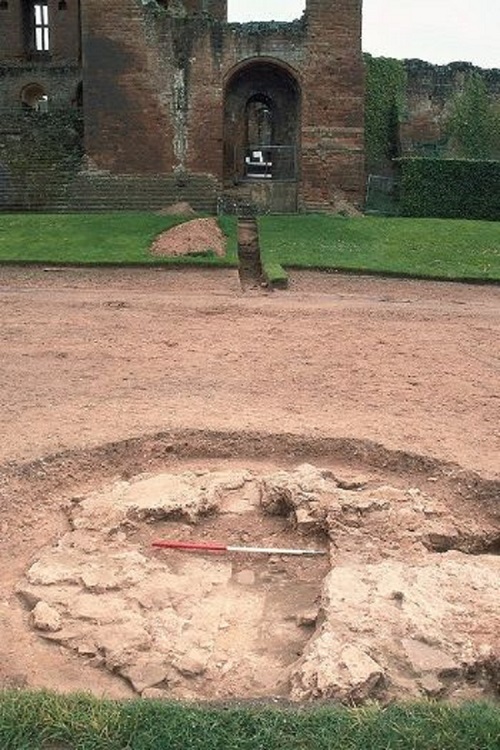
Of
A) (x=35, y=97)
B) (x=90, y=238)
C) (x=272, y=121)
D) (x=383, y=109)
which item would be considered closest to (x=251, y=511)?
(x=90, y=238)

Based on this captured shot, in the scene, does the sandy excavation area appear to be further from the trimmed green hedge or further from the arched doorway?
the arched doorway

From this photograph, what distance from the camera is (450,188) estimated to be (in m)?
24.1

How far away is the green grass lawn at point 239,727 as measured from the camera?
10.8 ft

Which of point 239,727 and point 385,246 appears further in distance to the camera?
point 385,246

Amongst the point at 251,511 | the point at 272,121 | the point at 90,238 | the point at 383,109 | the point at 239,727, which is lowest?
the point at 251,511

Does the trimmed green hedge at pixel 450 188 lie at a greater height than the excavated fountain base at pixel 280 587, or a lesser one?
greater

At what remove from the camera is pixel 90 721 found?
11.1 ft

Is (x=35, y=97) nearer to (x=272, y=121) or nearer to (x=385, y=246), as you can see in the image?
(x=272, y=121)

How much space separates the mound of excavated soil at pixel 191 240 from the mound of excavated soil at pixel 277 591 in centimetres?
1161

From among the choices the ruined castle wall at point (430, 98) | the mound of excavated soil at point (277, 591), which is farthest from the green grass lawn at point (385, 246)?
the mound of excavated soil at point (277, 591)

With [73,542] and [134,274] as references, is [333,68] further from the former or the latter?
[73,542]

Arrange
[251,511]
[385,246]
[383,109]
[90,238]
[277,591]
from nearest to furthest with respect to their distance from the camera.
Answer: [277,591]
[251,511]
[90,238]
[385,246]
[383,109]

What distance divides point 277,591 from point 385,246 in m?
15.1

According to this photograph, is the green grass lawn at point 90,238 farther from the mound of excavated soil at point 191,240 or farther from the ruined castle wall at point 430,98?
the ruined castle wall at point 430,98
